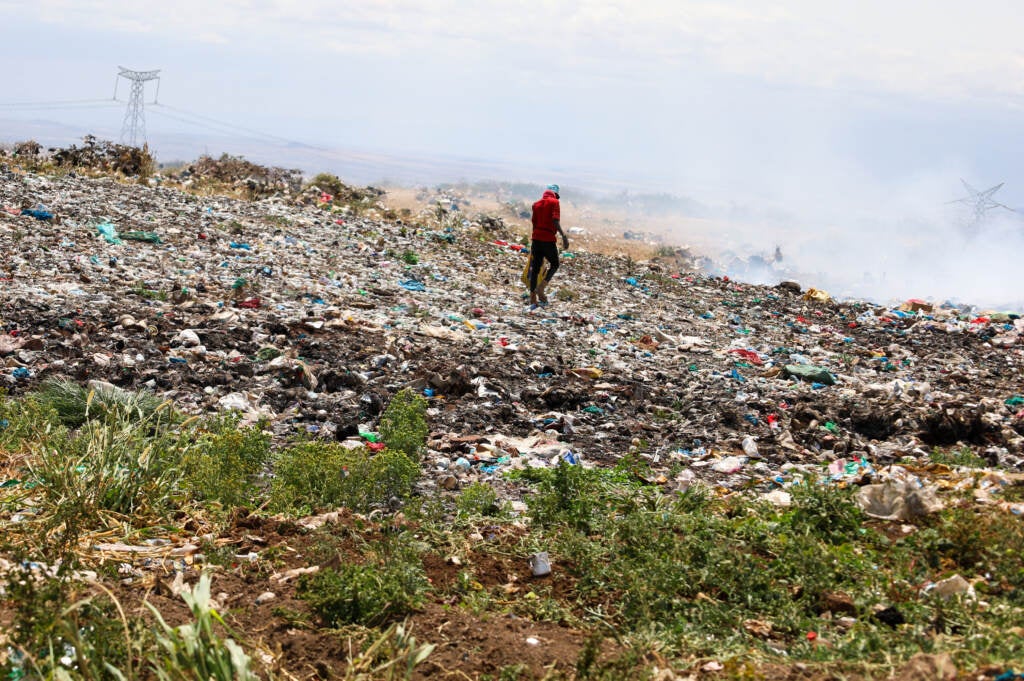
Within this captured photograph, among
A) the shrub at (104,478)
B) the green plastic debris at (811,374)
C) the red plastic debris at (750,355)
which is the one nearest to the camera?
the shrub at (104,478)

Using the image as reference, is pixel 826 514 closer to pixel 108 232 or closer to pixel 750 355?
pixel 750 355

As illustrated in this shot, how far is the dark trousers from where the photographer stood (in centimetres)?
938

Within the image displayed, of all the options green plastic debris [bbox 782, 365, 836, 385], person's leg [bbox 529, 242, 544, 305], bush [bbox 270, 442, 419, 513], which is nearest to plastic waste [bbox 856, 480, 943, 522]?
bush [bbox 270, 442, 419, 513]

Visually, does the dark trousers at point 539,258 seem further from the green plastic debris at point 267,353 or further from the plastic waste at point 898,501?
the plastic waste at point 898,501

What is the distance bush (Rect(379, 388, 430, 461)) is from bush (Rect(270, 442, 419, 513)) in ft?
1.28

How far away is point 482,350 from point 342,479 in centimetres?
318

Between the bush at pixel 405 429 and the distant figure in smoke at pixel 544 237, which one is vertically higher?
the distant figure in smoke at pixel 544 237

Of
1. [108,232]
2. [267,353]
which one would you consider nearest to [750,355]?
[267,353]

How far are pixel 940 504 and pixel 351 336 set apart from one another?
4493 mm

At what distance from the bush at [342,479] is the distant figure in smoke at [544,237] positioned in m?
5.59

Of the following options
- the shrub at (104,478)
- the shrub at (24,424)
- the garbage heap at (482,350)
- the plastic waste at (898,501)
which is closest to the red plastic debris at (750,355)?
the garbage heap at (482,350)

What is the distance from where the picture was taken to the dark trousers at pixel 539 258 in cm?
938

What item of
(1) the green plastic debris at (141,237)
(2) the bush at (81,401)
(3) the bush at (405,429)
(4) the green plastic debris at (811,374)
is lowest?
(2) the bush at (81,401)

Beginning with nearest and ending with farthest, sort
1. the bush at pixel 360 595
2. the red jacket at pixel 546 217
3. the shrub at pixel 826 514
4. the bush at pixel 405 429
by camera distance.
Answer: the bush at pixel 360 595 → the shrub at pixel 826 514 → the bush at pixel 405 429 → the red jacket at pixel 546 217
